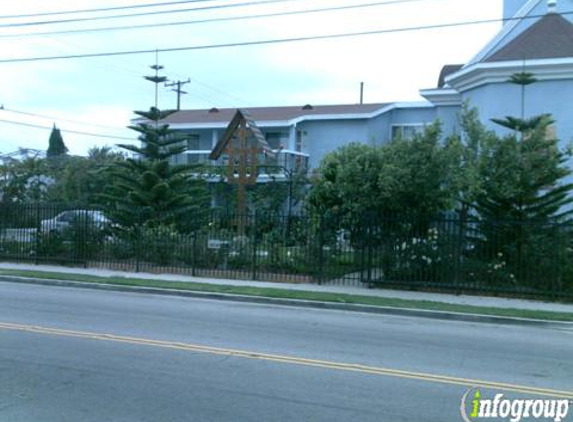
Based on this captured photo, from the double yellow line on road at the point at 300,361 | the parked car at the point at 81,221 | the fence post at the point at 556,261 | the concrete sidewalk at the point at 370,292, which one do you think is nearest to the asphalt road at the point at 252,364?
the double yellow line on road at the point at 300,361

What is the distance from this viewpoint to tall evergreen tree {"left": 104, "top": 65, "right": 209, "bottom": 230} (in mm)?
23530

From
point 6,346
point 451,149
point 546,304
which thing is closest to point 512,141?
point 451,149

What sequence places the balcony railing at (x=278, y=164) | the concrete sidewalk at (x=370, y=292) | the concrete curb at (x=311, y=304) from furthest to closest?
1. the balcony railing at (x=278, y=164)
2. the concrete sidewalk at (x=370, y=292)
3. the concrete curb at (x=311, y=304)

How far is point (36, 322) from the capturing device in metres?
10.5

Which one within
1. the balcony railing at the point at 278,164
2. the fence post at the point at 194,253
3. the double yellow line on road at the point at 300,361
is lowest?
the double yellow line on road at the point at 300,361

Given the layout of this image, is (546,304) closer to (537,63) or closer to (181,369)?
(537,63)

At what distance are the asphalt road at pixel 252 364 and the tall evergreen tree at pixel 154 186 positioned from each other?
10857mm

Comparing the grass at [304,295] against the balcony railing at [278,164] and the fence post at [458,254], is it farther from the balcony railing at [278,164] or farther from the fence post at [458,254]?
the balcony railing at [278,164]

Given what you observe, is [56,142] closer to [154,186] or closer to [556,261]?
[154,186]

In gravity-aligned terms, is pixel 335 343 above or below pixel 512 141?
below

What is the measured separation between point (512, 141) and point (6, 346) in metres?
13.2

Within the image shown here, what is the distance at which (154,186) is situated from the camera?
2412cm

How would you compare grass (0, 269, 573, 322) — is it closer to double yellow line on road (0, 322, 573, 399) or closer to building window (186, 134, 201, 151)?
double yellow line on road (0, 322, 573, 399)

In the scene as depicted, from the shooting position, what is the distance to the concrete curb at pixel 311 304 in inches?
507
